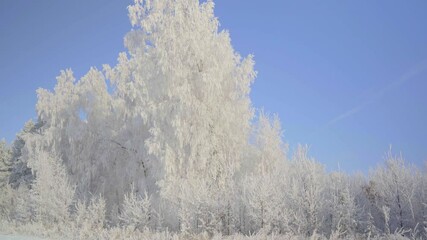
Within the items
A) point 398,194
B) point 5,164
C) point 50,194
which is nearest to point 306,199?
point 398,194

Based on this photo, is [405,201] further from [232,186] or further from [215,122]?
[215,122]

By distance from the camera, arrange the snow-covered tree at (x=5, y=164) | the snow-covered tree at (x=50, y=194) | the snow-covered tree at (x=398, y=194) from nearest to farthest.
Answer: the snow-covered tree at (x=398, y=194)
the snow-covered tree at (x=50, y=194)
the snow-covered tree at (x=5, y=164)

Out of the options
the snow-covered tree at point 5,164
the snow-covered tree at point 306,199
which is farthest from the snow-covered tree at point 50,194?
the snow-covered tree at point 5,164

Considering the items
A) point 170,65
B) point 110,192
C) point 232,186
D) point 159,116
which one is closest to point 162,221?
point 232,186

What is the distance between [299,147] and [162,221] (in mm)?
6095

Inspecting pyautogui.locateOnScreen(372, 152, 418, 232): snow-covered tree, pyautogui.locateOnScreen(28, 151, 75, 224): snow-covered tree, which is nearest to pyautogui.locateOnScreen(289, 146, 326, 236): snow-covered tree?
pyautogui.locateOnScreen(372, 152, 418, 232): snow-covered tree

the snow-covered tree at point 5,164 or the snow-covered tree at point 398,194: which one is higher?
the snow-covered tree at point 5,164

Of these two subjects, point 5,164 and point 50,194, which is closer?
point 50,194

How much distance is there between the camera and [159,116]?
1902 cm

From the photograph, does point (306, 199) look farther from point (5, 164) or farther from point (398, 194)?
point (5, 164)

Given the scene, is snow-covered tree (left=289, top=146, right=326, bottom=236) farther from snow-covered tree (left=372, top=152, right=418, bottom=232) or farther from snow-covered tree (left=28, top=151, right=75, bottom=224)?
snow-covered tree (left=28, top=151, right=75, bottom=224)

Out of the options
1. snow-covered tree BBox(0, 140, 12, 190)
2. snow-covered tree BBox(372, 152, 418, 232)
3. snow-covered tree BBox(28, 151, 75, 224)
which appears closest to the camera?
snow-covered tree BBox(372, 152, 418, 232)

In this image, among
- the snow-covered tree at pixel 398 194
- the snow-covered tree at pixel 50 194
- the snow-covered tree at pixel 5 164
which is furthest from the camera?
the snow-covered tree at pixel 5 164

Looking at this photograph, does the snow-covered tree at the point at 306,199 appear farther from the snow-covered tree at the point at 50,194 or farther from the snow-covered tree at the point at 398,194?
the snow-covered tree at the point at 50,194
